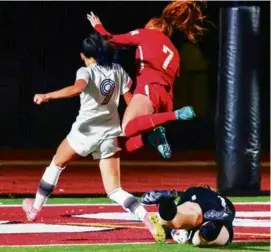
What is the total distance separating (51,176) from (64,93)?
135cm

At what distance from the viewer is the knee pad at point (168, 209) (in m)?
8.44

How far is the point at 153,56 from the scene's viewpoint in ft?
32.0

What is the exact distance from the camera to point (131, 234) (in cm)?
944

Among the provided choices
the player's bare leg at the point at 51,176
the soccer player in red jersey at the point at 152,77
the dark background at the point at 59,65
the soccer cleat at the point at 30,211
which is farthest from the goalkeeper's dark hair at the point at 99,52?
the dark background at the point at 59,65

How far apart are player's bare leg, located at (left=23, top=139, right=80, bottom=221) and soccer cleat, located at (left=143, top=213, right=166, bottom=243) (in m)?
0.92

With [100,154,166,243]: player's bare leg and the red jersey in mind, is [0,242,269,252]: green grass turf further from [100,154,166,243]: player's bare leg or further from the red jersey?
the red jersey

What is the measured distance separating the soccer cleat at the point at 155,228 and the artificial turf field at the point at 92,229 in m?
0.07

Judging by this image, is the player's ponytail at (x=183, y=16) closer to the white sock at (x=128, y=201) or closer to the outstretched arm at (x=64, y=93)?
the outstretched arm at (x=64, y=93)

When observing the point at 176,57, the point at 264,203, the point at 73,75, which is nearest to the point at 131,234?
the point at 176,57

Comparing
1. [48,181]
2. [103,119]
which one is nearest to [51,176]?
[48,181]

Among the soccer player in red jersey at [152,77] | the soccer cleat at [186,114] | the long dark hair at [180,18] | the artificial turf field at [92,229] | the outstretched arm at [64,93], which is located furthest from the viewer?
the long dark hair at [180,18]

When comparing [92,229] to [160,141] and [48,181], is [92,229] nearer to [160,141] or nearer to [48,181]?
[48,181]

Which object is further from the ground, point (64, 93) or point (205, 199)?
point (64, 93)

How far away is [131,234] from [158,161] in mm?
9389
